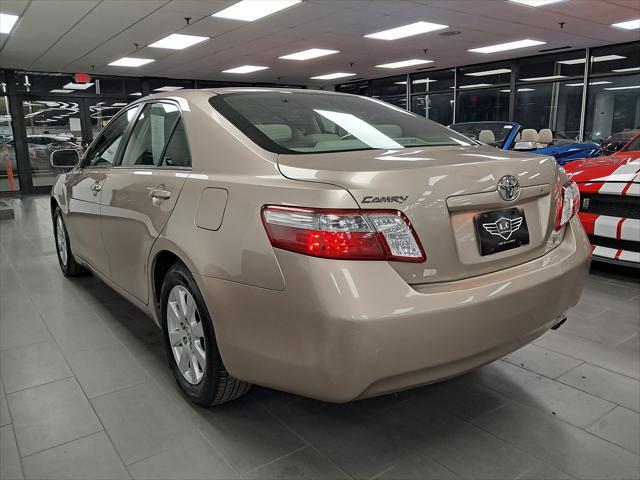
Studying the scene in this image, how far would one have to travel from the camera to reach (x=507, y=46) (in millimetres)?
9953

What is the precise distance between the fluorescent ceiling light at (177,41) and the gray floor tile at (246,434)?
7.57 meters

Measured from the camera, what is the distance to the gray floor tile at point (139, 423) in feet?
5.50

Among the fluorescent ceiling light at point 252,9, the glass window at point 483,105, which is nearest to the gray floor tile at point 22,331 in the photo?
the fluorescent ceiling light at point 252,9

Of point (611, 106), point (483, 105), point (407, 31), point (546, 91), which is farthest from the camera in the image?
point (483, 105)

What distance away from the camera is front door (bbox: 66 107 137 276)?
8.54 feet

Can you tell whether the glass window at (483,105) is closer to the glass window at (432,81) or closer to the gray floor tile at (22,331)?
the glass window at (432,81)

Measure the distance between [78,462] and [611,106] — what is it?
40.0 feet

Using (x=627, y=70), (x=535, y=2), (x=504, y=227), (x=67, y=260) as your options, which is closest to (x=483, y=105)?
(x=627, y=70)

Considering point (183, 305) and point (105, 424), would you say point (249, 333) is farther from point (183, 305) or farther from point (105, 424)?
point (105, 424)

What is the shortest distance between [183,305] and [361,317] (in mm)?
853

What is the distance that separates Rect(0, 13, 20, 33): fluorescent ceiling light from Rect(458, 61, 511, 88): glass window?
10.2 m

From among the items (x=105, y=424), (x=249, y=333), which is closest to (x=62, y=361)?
(x=105, y=424)

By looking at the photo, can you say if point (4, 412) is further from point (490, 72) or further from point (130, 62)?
point (490, 72)

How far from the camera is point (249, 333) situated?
1505 mm
